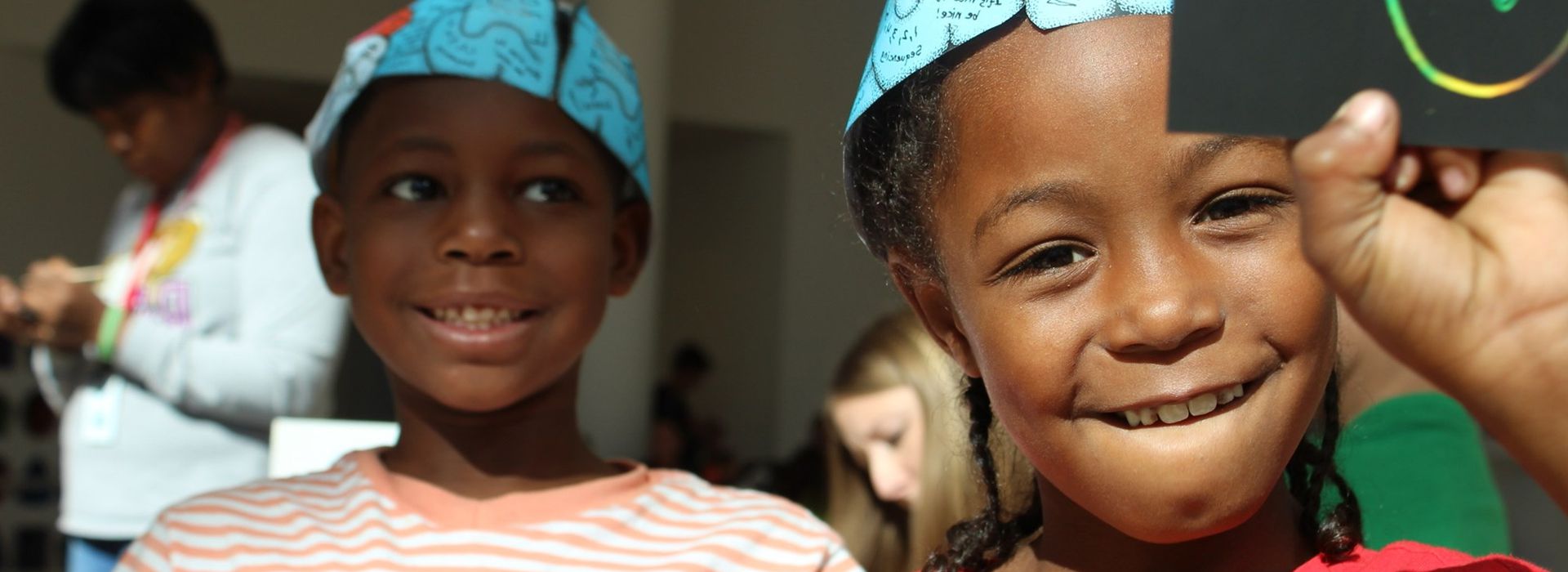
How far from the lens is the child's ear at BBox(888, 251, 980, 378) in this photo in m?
1.40

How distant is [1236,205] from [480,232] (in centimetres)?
92

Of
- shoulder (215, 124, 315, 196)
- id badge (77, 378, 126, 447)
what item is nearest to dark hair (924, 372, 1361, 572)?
shoulder (215, 124, 315, 196)

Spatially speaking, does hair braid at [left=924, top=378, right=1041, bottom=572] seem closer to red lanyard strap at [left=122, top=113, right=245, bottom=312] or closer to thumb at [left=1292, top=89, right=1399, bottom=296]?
thumb at [left=1292, top=89, right=1399, bottom=296]

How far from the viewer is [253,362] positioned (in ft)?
8.09

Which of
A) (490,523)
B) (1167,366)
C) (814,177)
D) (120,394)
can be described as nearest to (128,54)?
(120,394)

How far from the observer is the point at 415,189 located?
1879 mm

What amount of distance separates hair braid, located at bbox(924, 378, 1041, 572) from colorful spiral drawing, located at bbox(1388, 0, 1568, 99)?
71 centimetres

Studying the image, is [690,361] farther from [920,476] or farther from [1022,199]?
[1022,199]

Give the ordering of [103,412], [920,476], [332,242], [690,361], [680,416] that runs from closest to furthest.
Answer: [332,242] → [103,412] → [920,476] → [680,416] → [690,361]

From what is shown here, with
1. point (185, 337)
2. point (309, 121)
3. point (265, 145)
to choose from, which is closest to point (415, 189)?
point (185, 337)

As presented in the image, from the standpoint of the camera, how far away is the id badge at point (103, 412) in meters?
2.61

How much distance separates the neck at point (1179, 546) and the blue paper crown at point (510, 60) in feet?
2.61

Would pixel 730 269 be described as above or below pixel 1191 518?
below

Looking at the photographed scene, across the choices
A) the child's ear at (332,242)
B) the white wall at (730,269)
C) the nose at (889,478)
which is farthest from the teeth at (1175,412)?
the white wall at (730,269)
